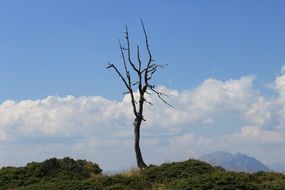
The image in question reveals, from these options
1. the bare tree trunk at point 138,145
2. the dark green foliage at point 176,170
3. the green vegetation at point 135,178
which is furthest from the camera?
the bare tree trunk at point 138,145

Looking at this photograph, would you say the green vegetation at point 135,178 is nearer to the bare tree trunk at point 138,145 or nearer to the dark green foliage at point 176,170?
the dark green foliage at point 176,170

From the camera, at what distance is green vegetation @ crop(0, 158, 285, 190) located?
24.4 m

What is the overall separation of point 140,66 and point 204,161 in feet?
24.8

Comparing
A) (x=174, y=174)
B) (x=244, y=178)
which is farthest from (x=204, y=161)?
(x=244, y=178)

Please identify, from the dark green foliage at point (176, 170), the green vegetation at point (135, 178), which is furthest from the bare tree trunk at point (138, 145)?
the dark green foliage at point (176, 170)

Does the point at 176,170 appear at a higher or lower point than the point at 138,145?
lower

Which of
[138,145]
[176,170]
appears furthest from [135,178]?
[138,145]

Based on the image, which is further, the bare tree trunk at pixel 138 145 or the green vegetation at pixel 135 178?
the bare tree trunk at pixel 138 145

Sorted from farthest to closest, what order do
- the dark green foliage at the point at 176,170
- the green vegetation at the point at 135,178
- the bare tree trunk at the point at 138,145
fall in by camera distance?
the bare tree trunk at the point at 138,145, the dark green foliage at the point at 176,170, the green vegetation at the point at 135,178

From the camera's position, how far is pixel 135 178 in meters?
29.1

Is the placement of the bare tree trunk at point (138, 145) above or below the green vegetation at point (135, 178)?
above

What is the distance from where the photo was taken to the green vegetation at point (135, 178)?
2444cm

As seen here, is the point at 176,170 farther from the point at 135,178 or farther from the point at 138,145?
the point at 138,145

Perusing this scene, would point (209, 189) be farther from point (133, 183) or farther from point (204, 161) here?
point (204, 161)
